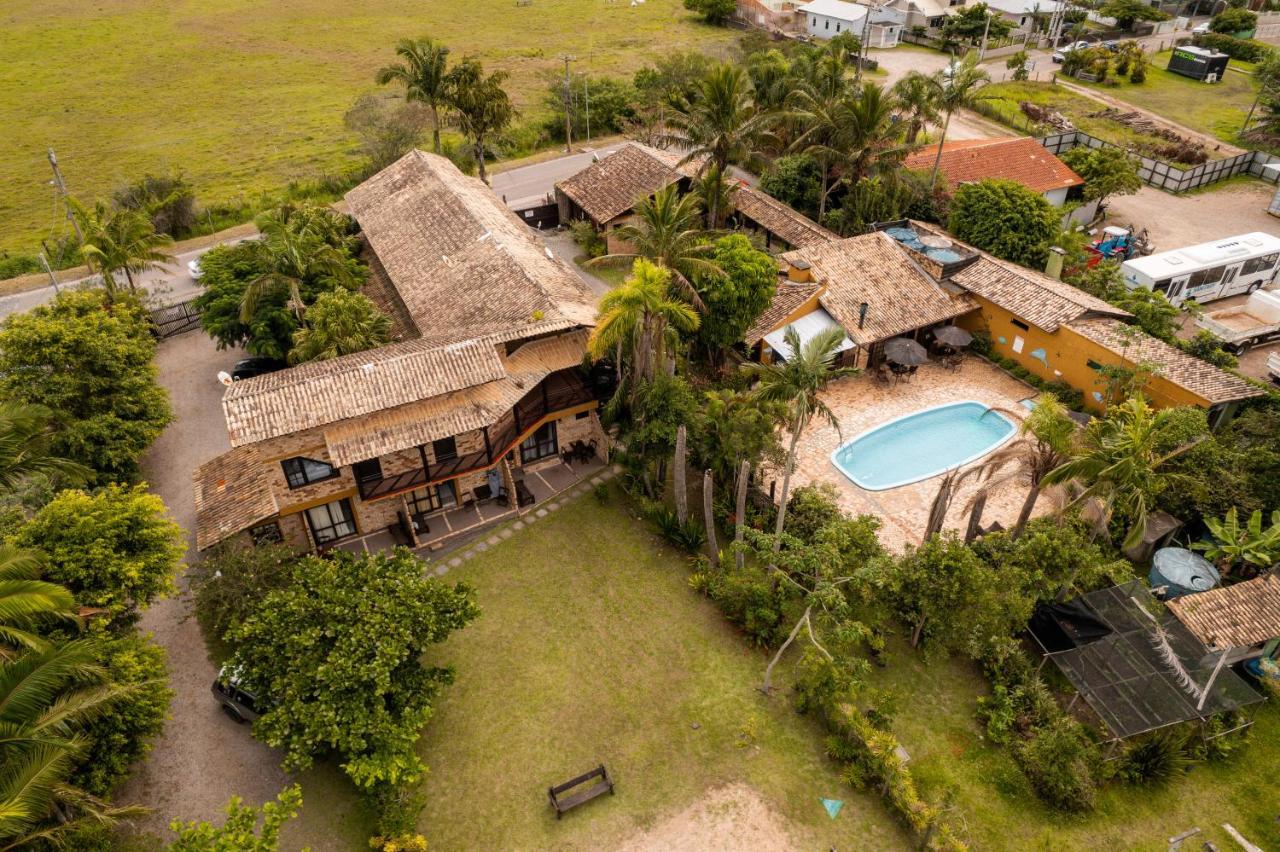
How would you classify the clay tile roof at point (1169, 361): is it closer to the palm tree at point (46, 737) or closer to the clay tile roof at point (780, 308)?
the clay tile roof at point (780, 308)

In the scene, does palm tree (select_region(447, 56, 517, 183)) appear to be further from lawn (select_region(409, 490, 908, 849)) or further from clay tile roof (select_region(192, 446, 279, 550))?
lawn (select_region(409, 490, 908, 849))

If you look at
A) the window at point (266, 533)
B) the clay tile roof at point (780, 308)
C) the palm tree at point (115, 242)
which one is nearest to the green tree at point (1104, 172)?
the clay tile roof at point (780, 308)

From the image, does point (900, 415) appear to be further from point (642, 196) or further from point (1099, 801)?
point (642, 196)

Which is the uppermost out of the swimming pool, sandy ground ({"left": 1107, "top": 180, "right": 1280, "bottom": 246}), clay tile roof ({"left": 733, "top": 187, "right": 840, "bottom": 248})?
clay tile roof ({"left": 733, "top": 187, "right": 840, "bottom": 248})

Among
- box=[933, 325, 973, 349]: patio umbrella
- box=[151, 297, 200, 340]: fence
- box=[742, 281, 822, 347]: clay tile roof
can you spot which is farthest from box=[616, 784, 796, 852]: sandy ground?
box=[151, 297, 200, 340]: fence

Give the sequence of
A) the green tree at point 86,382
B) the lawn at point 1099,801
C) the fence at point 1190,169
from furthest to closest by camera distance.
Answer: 1. the fence at point 1190,169
2. the green tree at point 86,382
3. the lawn at point 1099,801

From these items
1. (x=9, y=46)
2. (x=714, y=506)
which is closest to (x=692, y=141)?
(x=714, y=506)
